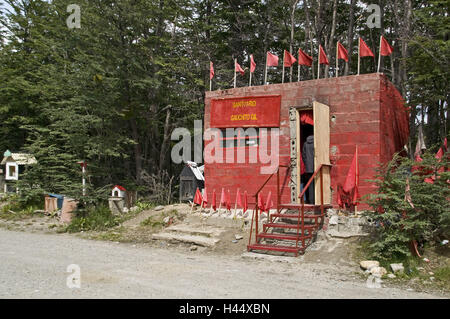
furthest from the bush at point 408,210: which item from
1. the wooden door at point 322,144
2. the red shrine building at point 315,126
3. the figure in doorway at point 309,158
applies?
the figure in doorway at point 309,158

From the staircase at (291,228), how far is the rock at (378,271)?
1.64m

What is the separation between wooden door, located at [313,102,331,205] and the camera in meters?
9.09

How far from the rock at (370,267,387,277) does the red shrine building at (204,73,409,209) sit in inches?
97.9

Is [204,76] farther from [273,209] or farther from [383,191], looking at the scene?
[383,191]

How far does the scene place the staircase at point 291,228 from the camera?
828 centimetres

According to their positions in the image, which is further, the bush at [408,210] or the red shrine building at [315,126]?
the red shrine building at [315,126]

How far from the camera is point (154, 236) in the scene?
1064cm

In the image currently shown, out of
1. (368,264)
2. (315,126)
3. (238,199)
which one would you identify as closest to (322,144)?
(315,126)

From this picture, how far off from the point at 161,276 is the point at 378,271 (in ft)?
12.6

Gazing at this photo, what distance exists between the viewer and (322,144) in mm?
9328

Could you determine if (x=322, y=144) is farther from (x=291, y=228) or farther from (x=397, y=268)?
(x=397, y=268)

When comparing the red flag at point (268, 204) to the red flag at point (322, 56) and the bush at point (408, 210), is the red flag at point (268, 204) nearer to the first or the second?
the bush at point (408, 210)
